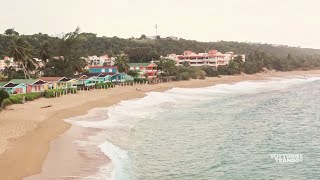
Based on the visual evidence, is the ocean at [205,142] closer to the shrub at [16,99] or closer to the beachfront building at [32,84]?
the shrub at [16,99]

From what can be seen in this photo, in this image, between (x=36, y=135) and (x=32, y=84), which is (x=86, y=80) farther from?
(x=36, y=135)

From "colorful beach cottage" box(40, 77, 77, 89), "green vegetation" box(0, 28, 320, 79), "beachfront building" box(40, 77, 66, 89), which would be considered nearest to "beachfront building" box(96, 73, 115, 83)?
"green vegetation" box(0, 28, 320, 79)

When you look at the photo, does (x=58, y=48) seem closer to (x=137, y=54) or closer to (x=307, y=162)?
(x=137, y=54)

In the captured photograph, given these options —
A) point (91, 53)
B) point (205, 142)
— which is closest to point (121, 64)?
point (205, 142)

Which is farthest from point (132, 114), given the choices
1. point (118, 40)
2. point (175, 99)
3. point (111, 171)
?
point (118, 40)

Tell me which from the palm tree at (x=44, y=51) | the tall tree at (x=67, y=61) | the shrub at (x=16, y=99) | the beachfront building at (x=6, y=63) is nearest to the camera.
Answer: the shrub at (x=16, y=99)

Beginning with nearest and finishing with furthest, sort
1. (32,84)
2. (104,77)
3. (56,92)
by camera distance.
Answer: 1. (56,92)
2. (32,84)
3. (104,77)

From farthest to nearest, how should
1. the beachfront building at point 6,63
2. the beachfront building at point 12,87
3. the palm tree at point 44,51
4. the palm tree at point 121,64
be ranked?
1. the beachfront building at point 6,63
2. the palm tree at point 121,64
3. the palm tree at point 44,51
4. the beachfront building at point 12,87

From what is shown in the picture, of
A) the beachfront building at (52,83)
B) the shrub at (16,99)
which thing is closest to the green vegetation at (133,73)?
the beachfront building at (52,83)
